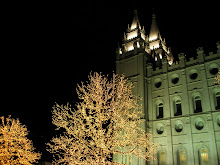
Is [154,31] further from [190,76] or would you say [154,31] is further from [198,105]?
[198,105]

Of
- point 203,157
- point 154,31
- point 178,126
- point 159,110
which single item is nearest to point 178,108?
point 178,126

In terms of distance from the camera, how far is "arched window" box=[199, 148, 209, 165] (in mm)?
24516

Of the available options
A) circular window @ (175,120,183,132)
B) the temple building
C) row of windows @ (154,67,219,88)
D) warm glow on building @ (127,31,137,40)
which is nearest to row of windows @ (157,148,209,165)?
the temple building

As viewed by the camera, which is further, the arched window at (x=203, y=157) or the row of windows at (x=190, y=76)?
the row of windows at (x=190, y=76)

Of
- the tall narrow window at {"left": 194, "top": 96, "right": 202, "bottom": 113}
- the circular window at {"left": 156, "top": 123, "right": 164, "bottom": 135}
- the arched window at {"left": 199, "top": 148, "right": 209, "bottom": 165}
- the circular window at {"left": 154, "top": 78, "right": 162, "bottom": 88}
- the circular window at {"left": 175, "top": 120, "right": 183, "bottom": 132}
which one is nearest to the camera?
the arched window at {"left": 199, "top": 148, "right": 209, "bottom": 165}

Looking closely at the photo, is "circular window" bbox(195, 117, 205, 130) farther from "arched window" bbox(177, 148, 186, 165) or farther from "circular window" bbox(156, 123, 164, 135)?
"circular window" bbox(156, 123, 164, 135)

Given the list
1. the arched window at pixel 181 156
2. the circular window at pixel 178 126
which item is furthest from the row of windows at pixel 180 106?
the arched window at pixel 181 156

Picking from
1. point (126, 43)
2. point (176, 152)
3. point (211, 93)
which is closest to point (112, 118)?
point (176, 152)

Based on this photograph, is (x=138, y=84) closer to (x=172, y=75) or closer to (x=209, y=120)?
(x=172, y=75)

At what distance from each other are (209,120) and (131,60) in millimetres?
14625

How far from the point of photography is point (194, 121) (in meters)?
26.6

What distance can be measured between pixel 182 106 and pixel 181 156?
593 cm

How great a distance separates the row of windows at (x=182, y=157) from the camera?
971 inches

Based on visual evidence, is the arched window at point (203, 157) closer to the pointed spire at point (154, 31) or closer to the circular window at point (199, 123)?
the circular window at point (199, 123)
